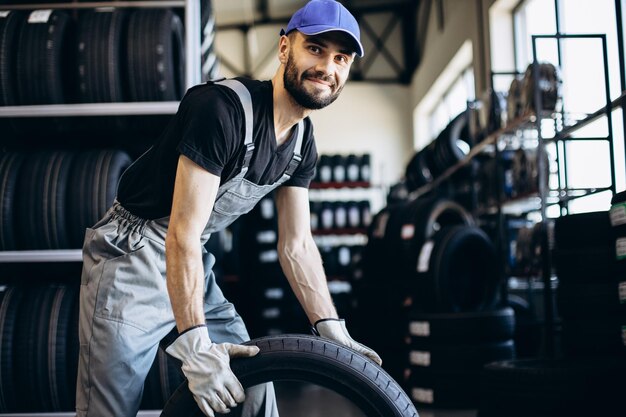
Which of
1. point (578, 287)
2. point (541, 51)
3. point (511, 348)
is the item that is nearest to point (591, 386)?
point (578, 287)

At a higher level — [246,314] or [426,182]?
[426,182]

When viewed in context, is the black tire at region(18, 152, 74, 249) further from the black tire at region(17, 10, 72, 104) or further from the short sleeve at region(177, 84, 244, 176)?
the short sleeve at region(177, 84, 244, 176)

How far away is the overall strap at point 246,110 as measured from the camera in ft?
6.50

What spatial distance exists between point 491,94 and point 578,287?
2.52 m

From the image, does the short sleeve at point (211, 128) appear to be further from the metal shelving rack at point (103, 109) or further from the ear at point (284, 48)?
the metal shelving rack at point (103, 109)

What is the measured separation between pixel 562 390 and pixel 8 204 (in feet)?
8.51

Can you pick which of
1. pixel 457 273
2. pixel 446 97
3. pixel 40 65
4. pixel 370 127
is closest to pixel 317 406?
pixel 457 273

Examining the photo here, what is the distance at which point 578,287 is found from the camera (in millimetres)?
3621

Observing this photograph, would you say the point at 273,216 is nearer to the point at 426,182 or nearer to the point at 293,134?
the point at 426,182

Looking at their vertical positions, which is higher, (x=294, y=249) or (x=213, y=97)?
(x=213, y=97)

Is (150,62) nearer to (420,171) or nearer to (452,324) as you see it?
(452,324)

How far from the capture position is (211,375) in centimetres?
174

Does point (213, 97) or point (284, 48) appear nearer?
point (213, 97)

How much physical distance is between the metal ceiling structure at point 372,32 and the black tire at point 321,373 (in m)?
11.7
